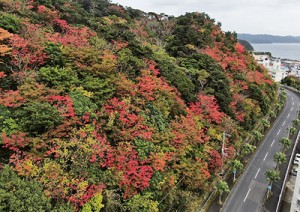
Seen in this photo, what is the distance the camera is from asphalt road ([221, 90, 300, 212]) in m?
25.6

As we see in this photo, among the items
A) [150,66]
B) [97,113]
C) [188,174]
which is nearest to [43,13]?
[150,66]

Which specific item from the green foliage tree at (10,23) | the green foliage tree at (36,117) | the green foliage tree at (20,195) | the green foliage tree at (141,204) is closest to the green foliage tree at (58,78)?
the green foliage tree at (36,117)

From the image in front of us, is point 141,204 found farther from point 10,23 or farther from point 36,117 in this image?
point 10,23

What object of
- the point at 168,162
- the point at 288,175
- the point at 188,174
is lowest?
the point at 288,175

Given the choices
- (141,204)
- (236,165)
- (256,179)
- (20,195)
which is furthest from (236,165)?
(20,195)

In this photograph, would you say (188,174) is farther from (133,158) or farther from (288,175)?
(288,175)

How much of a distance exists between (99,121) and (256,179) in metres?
22.5

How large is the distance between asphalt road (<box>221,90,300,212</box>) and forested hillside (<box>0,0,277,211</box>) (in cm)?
321

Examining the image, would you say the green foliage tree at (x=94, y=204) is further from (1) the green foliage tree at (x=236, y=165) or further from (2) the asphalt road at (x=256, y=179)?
(1) the green foliage tree at (x=236, y=165)

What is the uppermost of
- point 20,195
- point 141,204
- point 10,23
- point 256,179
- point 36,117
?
point 10,23

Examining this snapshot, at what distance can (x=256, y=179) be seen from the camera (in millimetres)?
30016

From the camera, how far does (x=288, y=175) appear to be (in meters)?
30.8

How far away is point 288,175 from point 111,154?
2578cm

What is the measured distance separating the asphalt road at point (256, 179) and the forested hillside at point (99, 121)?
3210mm
